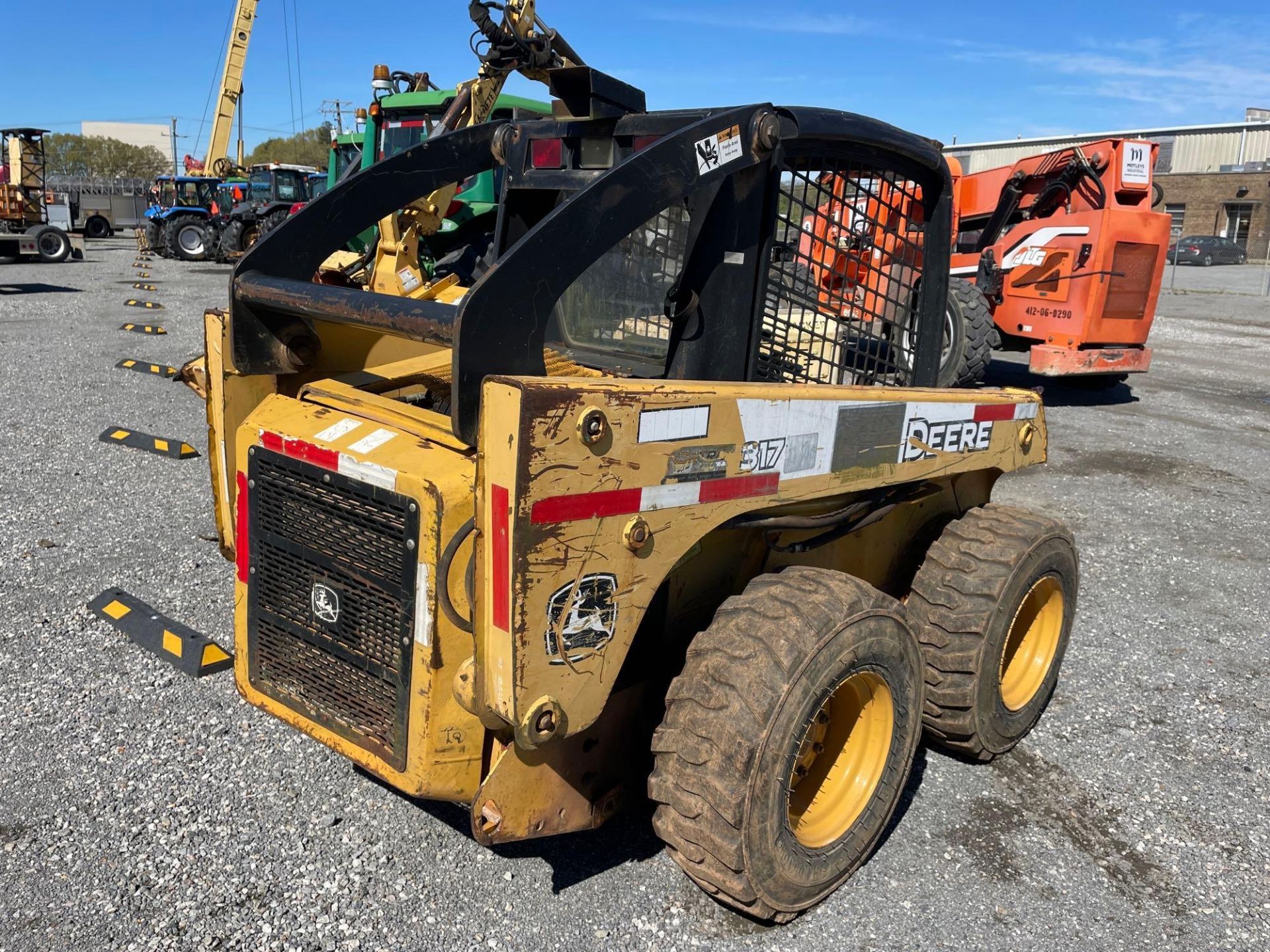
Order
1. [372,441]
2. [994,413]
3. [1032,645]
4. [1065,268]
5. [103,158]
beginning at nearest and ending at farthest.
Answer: [372,441], [994,413], [1032,645], [1065,268], [103,158]

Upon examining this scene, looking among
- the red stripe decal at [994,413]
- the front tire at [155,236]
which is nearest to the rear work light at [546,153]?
the red stripe decal at [994,413]

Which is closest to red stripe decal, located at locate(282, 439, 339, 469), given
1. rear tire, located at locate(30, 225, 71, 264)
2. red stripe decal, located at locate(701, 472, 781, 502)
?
red stripe decal, located at locate(701, 472, 781, 502)

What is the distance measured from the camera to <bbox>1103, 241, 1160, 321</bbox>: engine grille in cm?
991

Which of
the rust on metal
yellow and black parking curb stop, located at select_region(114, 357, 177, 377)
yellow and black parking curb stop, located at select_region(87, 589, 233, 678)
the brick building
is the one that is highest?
the brick building

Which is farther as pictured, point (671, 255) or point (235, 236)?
point (235, 236)

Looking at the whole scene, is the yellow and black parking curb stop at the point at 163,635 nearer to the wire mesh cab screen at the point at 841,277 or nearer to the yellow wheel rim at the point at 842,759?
the yellow wheel rim at the point at 842,759

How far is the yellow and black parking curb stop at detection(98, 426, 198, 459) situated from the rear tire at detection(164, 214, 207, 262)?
777 inches

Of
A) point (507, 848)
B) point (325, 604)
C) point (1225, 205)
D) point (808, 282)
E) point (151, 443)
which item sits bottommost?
point (507, 848)

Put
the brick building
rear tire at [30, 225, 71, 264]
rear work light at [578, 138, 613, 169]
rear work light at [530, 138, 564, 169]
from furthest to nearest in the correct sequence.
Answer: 1. the brick building
2. rear tire at [30, 225, 71, 264]
3. rear work light at [530, 138, 564, 169]
4. rear work light at [578, 138, 613, 169]

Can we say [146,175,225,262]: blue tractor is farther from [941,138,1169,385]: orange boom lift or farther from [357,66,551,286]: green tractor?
[941,138,1169,385]: orange boom lift

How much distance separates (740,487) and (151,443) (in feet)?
20.0

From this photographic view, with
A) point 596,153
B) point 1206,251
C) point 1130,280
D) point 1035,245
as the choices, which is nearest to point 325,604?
point 596,153

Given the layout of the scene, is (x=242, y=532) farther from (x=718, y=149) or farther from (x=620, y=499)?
(x=718, y=149)

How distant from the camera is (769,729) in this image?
242 centimetres
